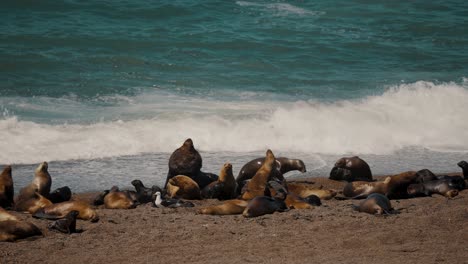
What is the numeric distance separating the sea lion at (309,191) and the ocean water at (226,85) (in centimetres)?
130

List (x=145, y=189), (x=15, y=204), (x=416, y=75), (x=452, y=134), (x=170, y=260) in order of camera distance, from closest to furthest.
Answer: (x=170, y=260), (x=15, y=204), (x=145, y=189), (x=452, y=134), (x=416, y=75)

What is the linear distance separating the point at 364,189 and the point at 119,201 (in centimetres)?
300

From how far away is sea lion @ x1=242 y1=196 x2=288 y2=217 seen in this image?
903 centimetres

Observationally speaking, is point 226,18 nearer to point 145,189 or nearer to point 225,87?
point 225,87

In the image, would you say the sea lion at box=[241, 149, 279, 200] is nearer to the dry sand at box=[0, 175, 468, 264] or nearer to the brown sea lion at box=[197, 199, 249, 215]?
the brown sea lion at box=[197, 199, 249, 215]

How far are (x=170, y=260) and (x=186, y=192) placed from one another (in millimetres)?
2859

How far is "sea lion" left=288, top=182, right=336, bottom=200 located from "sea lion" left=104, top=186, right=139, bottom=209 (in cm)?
201

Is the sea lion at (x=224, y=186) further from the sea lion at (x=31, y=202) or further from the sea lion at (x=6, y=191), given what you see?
the sea lion at (x=6, y=191)

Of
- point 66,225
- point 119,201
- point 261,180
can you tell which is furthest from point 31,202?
point 261,180

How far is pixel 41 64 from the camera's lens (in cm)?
1739

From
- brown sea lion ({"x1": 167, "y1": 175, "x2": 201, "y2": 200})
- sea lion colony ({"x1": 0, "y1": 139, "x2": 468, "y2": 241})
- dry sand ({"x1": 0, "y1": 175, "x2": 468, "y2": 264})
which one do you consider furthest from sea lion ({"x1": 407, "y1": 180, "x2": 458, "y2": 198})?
brown sea lion ({"x1": 167, "y1": 175, "x2": 201, "y2": 200})

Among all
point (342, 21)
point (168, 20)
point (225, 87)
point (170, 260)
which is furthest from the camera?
point (342, 21)

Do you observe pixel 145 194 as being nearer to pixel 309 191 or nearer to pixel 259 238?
pixel 309 191

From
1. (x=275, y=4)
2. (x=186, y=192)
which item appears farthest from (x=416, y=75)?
(x=186, y=192)
